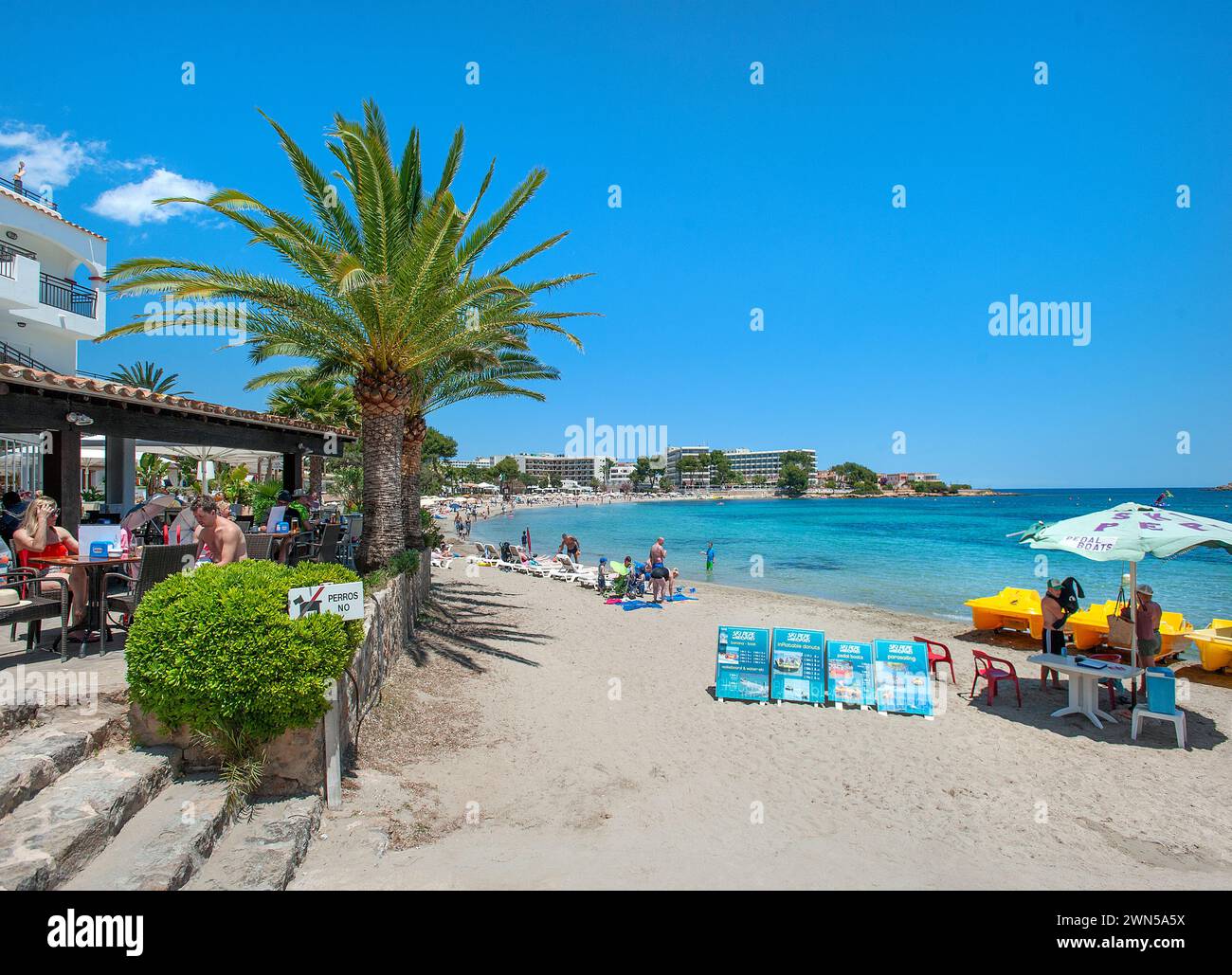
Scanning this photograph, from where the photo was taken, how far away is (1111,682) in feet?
26.2

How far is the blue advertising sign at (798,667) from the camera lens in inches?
308

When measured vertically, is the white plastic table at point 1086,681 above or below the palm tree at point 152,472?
below

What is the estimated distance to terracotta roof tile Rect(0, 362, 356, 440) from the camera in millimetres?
6805

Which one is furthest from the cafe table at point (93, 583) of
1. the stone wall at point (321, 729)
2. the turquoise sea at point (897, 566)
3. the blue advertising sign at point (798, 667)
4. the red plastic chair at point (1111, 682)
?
the turquoise sea at point (897, 566)

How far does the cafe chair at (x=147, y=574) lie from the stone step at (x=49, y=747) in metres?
1.35

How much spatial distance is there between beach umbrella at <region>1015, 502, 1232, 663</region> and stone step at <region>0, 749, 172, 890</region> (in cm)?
773

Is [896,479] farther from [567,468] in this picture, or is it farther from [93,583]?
[93,583]

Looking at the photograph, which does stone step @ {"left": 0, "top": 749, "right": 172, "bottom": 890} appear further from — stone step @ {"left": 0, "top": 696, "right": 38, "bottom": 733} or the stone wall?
stone step @ {"left": 0, "top": 696, "right": 38, "bottom": 733}

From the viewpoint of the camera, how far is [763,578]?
2447 centimetres

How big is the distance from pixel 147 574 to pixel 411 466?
7.53m

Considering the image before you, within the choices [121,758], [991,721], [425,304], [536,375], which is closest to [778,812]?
[991,721]

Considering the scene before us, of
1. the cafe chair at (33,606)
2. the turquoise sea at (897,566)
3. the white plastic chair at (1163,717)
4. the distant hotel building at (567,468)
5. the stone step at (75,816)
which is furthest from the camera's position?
the distant hotel building at (567,468)

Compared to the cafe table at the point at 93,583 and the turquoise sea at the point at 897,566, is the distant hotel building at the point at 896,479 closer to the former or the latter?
the turquoise sea at the point at 897,566

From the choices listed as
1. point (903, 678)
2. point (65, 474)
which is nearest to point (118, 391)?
point (65, 474)
